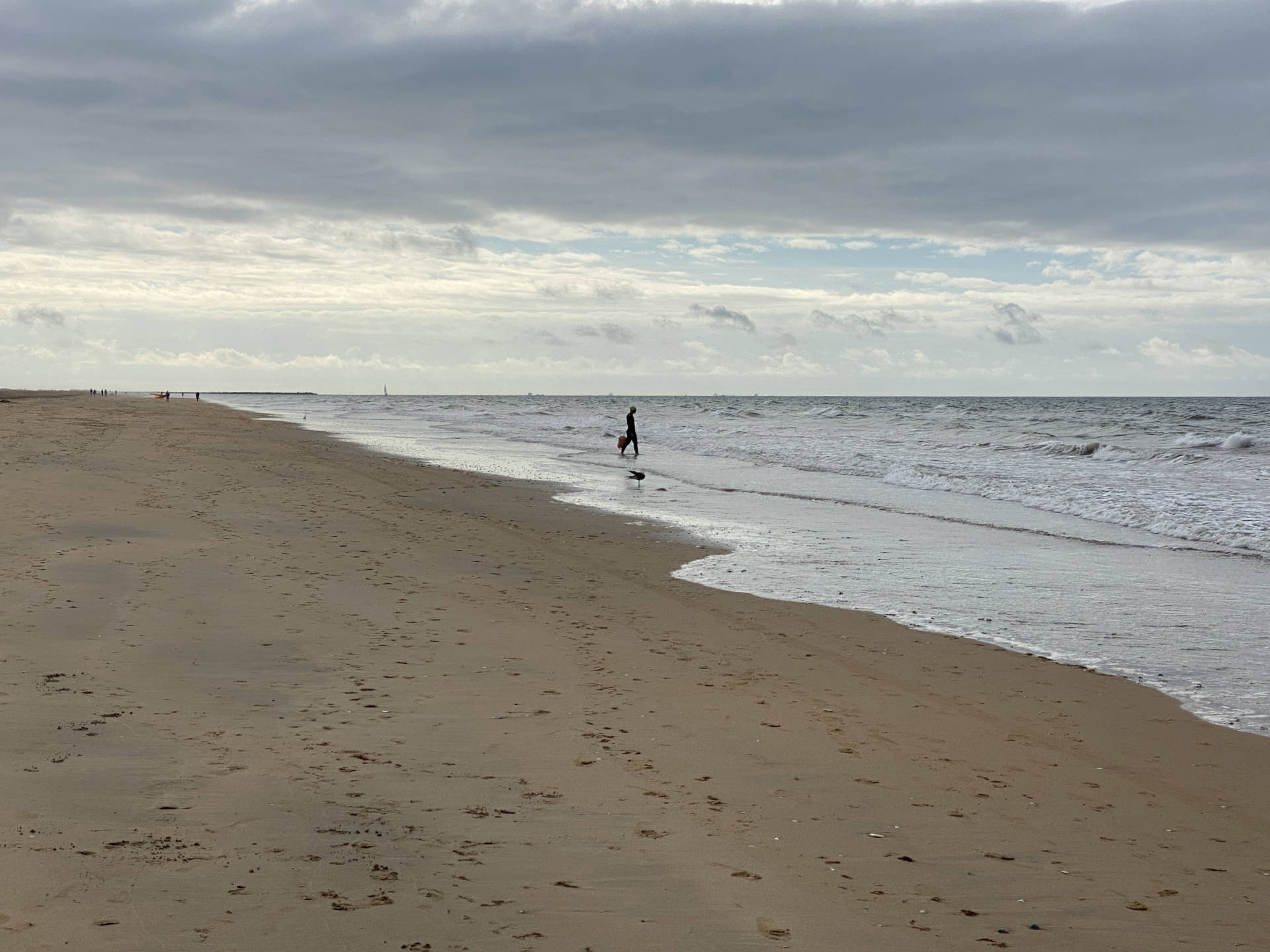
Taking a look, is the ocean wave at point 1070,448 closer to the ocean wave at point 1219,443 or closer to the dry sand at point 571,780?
the ocean wave at point 1219,443

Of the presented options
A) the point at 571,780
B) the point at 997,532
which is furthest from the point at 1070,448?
the point at 571,780

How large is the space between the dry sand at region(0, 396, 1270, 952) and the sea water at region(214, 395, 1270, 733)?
1.06 metres

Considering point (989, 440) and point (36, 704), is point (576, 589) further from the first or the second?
point (989, 440)

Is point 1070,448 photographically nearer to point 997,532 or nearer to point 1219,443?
point 1219,443

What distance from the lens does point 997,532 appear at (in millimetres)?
17766

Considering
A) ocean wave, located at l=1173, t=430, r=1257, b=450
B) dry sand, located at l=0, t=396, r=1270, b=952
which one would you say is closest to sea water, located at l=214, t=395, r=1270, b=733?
ocean wave, located at l=1173, t=430, r=1257, b=450

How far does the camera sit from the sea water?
9.95 m

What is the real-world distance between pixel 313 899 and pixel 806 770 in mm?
2979

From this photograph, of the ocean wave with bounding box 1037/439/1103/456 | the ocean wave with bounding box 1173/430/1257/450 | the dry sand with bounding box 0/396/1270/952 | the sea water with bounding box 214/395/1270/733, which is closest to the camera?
the dry sand with bounding box 0/396/1270/952

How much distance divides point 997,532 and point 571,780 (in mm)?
13819

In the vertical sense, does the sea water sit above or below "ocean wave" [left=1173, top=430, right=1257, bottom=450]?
below

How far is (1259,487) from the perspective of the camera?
26.1m

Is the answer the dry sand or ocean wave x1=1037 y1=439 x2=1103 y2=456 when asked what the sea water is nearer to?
ocean wave x1=1037 y1=439 x2=1103 y2=456

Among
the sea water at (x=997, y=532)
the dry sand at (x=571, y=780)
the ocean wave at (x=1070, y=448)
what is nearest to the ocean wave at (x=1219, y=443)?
the sea water at (x=997, y=532)
